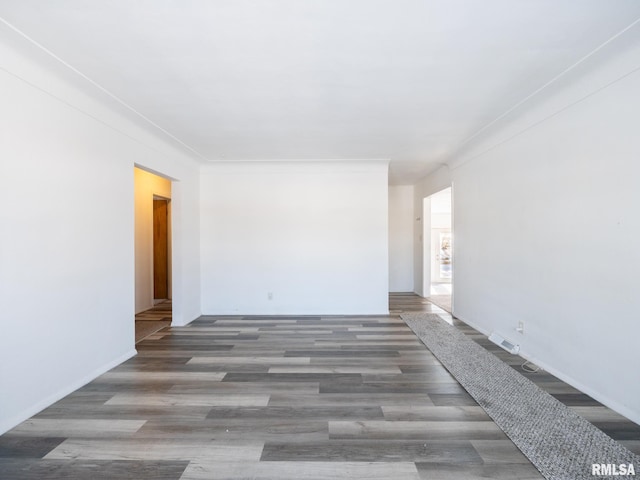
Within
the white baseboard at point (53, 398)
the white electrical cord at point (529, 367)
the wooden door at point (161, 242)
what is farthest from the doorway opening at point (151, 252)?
the white electrical cord at point (529, 367)

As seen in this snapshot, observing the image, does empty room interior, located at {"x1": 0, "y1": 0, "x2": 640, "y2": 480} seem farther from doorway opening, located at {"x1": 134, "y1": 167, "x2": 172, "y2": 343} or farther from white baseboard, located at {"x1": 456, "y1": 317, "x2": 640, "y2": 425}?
doorway opening, located at {"x1": 134, "y1": 167, "x2": 172, "y2": 343}

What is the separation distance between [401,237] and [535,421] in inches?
225

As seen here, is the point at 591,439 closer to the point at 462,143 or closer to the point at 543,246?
the point at 543,246

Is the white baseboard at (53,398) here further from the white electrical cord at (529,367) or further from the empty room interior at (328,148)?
the white electrical cord at (529,367)

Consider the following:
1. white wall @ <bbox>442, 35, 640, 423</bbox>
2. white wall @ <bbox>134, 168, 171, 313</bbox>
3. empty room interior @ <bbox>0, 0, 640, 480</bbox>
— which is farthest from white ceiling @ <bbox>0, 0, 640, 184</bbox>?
white wall @ <bbox>134, 168, 171, 313</bbox>

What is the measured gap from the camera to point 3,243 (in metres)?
2.15

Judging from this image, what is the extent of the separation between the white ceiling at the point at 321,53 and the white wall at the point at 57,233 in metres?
0.39

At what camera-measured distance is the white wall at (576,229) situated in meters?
2.27

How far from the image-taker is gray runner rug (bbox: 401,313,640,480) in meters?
1.84

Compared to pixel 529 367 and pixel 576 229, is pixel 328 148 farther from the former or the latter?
pixel 529 367

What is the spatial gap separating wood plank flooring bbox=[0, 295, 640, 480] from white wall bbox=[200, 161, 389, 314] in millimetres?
1799

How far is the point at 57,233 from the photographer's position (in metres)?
2.58

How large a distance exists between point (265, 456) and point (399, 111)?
3.17 m

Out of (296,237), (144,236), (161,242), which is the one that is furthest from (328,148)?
(161,242)
